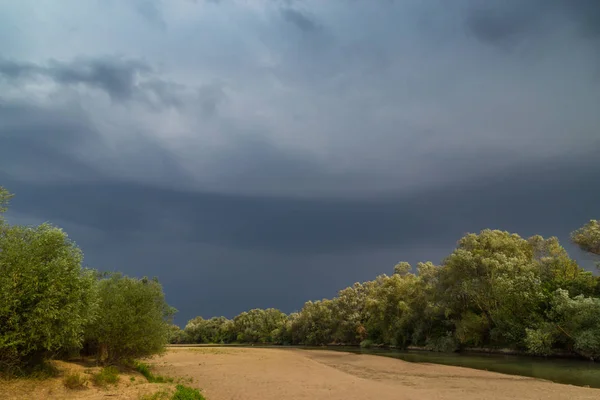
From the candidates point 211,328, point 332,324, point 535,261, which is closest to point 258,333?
point 211,328

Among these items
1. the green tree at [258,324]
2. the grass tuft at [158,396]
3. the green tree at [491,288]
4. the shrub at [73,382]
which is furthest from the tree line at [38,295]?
the green tree at [258,324]

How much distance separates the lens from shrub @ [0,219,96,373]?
1925cm

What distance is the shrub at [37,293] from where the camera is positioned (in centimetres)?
1925

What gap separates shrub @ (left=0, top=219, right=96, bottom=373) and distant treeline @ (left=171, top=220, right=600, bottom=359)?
22.6 m

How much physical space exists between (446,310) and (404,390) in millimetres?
50742

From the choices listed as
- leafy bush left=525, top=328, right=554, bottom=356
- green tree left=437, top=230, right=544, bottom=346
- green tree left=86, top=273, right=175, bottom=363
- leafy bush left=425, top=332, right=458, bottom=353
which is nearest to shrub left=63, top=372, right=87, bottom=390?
green tree left=86, top=273, right=175, bottom=363

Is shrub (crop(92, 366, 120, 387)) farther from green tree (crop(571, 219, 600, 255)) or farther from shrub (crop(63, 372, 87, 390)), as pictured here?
green tree (crop(571, 219, 600, 255))

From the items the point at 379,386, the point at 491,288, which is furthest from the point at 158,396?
the point at 491,288

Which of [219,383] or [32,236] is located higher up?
[32,236]

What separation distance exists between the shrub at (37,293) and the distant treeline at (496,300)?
2260cm

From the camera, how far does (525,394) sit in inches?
1010

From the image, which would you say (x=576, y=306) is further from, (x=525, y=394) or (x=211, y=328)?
(x=211, y=328)

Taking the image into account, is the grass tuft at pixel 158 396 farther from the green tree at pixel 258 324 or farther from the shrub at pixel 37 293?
the green tree at pixel 258 324

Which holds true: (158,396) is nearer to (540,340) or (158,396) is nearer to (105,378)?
(105,378)
